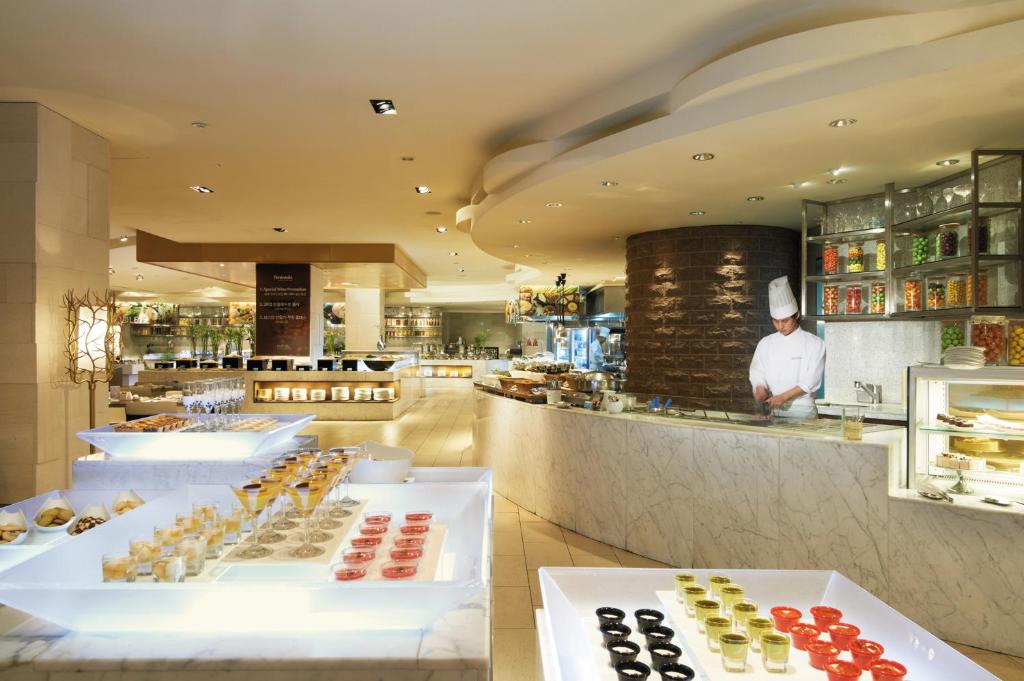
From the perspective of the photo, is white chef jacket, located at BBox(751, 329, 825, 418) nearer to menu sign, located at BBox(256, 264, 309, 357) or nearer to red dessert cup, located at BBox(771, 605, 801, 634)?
red dessert cup, located at BBox(771, 605, 801, 634)

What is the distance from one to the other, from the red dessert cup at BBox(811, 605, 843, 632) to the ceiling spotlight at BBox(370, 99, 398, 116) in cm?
443

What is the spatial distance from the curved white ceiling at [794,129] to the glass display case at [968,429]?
147cm

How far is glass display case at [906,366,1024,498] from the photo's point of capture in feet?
11.3

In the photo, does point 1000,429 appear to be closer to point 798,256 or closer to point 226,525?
point 226,525

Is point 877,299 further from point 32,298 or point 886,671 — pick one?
point 32,298

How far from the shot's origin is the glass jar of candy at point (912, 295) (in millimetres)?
5238

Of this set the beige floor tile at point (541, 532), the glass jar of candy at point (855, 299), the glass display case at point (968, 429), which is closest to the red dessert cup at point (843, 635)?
the glass display case at point (968, 429)

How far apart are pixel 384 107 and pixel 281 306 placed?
8.24 meters

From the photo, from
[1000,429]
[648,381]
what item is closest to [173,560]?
[1000,429]

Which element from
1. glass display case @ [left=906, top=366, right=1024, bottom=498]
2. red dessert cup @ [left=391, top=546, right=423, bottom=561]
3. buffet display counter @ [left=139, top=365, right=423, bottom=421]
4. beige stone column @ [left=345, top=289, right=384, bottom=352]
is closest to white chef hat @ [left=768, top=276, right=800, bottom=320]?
glass display case @ [left=906, top=366, right=1024, bottom=498]

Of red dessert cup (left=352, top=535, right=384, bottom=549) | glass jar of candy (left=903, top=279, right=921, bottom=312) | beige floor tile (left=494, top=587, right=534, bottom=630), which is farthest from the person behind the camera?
glass jar of candy (left=903, top=279, right=921, bottom=312)

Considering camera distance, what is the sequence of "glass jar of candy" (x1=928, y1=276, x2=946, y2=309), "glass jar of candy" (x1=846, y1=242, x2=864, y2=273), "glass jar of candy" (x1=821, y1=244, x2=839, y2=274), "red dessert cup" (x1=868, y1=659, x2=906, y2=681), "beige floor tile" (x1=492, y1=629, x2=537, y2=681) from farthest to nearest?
"glass jar of candy" (x1=821, y1=244, x2=839, y2=274)
"glass jar of candy" (x1=846, y1=242, x2=864, y2=273)
"glass jar of candy" (x1=928, y1=276, x2=946, y2=309)
"beige floor tile" (x1=492, y1=629, x2=537, y2=681)
"red dessert cup" (x1=868, y1=659, x2=906, y2=681)

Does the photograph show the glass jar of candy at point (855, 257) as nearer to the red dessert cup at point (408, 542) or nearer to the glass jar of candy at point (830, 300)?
the glass jar of candy at point (830, 300)

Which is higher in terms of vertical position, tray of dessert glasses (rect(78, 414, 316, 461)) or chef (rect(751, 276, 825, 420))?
chef (rect(751, 276, 825, 420))
